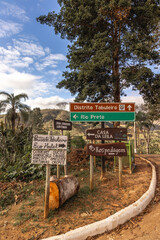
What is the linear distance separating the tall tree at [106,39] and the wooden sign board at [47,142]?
21.9 ft

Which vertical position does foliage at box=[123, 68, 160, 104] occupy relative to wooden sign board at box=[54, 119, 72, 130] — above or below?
above

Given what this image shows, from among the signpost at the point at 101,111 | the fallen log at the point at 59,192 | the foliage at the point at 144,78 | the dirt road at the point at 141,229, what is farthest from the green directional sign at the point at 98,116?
the foliage at the point at 144,78

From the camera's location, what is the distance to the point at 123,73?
31.8 feet

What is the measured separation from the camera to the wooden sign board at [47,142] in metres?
3.74

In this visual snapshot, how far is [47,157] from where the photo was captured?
3781mm

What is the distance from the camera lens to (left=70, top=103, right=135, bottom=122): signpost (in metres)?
5.41

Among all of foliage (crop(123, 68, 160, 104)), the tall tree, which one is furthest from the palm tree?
foliage (crop(123, 68, 160, 104))

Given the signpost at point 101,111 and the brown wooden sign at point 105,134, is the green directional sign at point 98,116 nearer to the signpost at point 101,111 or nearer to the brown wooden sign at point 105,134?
the signpost at point 101,111

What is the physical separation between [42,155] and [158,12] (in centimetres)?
1159

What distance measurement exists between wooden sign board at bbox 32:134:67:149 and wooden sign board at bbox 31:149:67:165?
0.12 m

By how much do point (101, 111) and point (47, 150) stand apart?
251cm

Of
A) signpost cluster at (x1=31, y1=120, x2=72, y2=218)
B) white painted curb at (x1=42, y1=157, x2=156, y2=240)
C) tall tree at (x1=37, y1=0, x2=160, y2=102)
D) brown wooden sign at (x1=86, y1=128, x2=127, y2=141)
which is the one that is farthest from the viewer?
tall tree at (x1=37, y1=0, x2=160, y2=102)

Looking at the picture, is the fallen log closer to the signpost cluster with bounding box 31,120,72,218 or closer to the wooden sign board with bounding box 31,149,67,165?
the signpost cluster with bounding box 31,120,72,218

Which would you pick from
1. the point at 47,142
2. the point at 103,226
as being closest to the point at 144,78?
the point at 47,142
